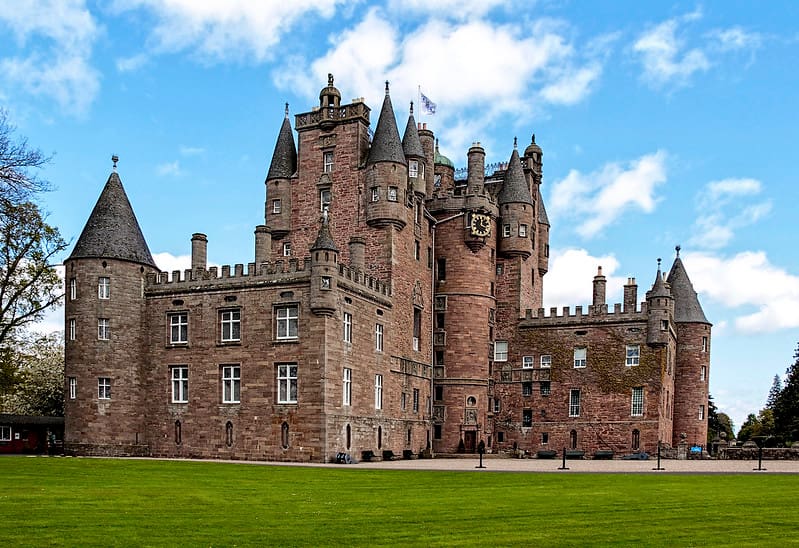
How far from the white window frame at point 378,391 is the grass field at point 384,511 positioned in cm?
2002

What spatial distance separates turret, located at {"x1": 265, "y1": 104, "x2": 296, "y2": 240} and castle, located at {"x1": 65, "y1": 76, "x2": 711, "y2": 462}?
12cm

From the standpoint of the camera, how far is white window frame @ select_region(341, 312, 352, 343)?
43.4 metres

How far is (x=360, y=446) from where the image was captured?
44.3 meters

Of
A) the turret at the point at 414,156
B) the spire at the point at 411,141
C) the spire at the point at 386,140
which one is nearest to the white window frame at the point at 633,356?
the turret at the point at 414,156

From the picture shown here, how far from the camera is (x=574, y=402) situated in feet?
180

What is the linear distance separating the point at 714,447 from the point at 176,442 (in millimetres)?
32056

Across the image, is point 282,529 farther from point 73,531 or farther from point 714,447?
point 714,447

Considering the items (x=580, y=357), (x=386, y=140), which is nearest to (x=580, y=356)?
(x=580, y=357)

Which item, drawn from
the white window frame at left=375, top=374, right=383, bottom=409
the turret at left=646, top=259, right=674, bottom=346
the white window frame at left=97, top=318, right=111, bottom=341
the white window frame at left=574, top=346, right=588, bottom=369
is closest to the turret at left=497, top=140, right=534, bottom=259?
the white window frame at left=574, top=346, right=588, bottom=369

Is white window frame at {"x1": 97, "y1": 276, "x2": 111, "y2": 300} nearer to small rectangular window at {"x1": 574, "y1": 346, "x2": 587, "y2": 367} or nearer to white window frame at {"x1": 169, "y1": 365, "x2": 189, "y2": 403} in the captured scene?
white window frame at {"x1": 169, "y1": 365, "x2": 189, "y2": 403}

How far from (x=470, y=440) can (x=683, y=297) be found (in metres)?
17.4

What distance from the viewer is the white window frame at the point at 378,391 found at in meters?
46.5

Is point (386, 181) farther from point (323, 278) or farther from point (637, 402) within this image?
point (637, 402)

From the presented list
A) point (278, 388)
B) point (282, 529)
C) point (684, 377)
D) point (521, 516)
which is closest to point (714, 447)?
point (684, 377)
